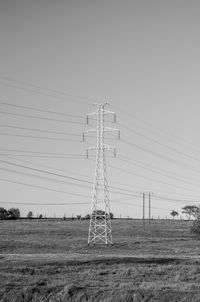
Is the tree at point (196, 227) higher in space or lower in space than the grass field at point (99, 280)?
higher

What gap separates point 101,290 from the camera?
87.8ft

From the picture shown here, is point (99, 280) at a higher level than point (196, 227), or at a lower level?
lower

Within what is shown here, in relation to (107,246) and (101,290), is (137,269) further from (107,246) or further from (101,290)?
(107,246)

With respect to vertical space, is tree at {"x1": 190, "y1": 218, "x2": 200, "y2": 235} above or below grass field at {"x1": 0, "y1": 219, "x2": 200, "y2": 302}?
above

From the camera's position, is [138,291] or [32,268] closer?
[138,291]

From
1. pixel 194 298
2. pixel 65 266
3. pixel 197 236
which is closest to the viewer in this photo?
pixel 194 298

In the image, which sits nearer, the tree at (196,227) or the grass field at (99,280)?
the grass field at (99,280)

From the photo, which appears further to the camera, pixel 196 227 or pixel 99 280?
pixel 196 227

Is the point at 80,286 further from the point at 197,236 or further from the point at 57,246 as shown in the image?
the point at 197,236

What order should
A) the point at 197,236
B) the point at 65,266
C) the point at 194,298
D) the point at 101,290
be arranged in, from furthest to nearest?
1. the point at 197,236
2. the point at 65,266
3. the point at 101,290
4. the point at 194,298

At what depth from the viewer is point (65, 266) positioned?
125 feet

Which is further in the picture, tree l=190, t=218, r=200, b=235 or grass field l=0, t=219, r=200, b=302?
tree l=190, t=218, r=200, b=235

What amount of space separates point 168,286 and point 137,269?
823 cm

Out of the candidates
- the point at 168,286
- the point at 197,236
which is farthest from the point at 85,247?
the point at 168,286
